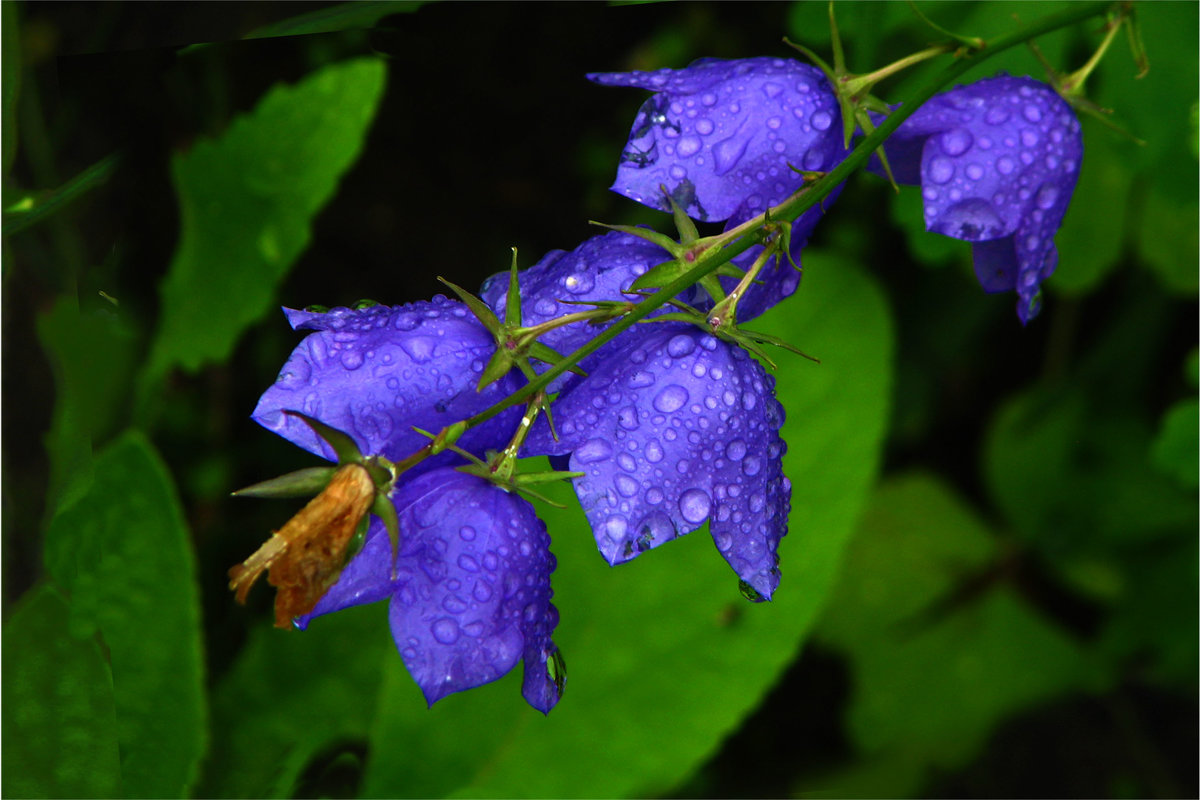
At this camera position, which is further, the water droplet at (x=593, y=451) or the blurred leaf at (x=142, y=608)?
the blurred leaf at (x=142, y=608)

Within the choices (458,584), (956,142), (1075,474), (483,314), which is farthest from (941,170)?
(1075,474)

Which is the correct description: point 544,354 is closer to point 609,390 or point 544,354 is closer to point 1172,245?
point 609,390

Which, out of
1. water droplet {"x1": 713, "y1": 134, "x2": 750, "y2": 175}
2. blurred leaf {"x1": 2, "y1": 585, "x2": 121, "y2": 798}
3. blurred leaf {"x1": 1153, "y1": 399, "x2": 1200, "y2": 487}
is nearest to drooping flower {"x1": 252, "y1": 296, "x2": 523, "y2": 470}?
water droplet {"x1": 713, "y1": 134, "x2": 750, "y2": 175}

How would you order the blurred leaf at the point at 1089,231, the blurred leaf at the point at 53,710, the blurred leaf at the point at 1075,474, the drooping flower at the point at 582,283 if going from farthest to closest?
the blurred leaf at the point at 1075,474 < the blurred leaf at the point at 1089,231 < the blurred leaf at the point at 53,710 < the drooping flower at the point at 582,283

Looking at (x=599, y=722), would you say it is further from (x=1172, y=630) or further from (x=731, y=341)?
(x=1172, y=630)

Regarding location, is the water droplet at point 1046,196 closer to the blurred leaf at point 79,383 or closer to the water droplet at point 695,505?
the water droplet at point 695,505

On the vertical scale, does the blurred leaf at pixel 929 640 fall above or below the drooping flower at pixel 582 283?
below

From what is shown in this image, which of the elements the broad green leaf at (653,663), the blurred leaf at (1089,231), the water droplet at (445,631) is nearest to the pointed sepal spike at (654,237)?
the water droplet at (445,631)

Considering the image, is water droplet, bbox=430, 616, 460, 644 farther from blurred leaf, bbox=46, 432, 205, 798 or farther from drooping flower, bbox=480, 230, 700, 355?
blurred leaf, bbox=46, 432, 205, 798
